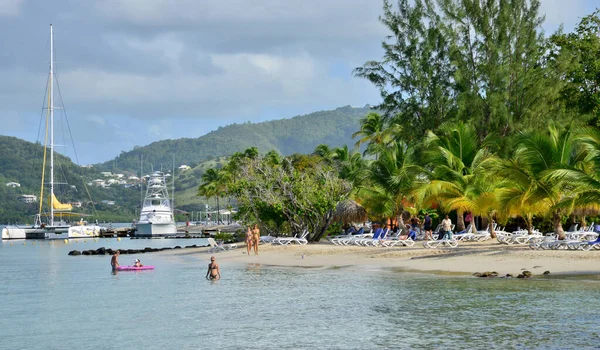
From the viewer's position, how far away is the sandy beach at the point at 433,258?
27438 mm

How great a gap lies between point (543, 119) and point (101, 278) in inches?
962

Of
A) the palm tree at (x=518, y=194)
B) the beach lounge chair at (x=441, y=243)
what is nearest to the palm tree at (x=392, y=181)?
the beach lounge chair at (x=441, y=243)

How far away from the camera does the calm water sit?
1697 cm

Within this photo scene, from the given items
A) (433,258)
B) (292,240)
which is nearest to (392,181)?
(292,240)

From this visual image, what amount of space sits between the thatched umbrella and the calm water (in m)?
14.8

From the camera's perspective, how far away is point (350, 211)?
4534 centimetres

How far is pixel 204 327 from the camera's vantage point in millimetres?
19125

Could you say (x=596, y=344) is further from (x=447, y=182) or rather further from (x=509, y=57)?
(x=509, y=57)

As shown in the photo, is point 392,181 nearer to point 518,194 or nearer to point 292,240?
point 292,240

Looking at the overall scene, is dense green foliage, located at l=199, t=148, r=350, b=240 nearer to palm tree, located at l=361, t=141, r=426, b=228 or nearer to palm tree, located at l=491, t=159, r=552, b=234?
palm tree, located at l=361, t=141, r=426, b=228

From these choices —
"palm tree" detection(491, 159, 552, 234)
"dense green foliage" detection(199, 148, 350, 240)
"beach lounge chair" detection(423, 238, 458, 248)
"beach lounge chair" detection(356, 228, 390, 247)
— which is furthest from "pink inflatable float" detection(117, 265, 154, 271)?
"palm tree" detection(491, 159, 552, 234)

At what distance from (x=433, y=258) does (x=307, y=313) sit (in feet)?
40.3

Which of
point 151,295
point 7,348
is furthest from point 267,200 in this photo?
point 7,348

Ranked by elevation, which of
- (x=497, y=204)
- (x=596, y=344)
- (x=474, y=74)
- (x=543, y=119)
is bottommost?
(x=596, y=344)
